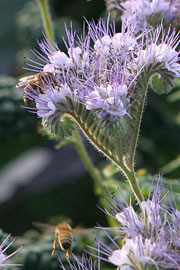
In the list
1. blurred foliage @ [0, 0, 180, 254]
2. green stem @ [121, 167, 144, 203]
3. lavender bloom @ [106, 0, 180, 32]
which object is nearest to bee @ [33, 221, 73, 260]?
blurred foliage @ [0, 0, 180, 254]

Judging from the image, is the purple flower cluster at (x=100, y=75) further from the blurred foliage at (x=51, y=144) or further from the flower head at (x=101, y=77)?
the blurred foliage at (x=51, y=144)

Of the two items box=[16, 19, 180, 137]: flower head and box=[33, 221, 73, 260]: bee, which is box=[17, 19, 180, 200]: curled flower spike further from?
box=[33, 221, 73, 260]: bee

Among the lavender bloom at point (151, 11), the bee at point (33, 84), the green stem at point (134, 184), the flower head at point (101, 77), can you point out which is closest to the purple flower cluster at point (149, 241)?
the green stem at point (134, 184)

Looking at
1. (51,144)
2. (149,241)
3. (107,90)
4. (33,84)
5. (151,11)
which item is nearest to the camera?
(149,241)

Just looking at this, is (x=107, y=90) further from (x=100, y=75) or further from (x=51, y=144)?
(x=51, y=144)

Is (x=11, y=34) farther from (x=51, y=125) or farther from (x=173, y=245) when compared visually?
(x=173, y=245)

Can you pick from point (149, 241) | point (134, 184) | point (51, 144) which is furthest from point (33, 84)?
point (51, 144)

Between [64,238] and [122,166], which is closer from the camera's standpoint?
[122,166]

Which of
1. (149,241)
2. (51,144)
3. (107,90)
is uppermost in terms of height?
(107,90)
